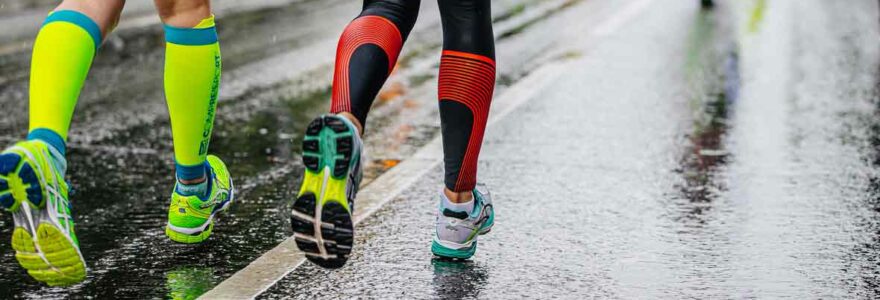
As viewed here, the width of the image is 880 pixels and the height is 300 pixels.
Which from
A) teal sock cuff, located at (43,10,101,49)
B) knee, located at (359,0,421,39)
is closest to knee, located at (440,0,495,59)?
knee, located at (359,0,421,39)

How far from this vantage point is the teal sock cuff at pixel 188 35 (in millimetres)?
4156

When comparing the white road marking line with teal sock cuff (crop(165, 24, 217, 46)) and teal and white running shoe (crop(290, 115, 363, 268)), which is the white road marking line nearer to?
teal sock cuff (crop(165, 24, 217, 46))

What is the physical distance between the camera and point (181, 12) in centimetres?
413

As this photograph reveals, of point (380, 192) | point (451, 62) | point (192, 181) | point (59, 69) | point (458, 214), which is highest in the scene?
point (59, 69)

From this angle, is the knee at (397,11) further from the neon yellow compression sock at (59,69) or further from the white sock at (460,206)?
the neon yellow compression sock at (59,69)

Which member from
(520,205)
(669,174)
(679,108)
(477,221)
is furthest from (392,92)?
(477,221)

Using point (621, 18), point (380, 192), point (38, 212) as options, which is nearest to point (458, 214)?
point (38, 212)

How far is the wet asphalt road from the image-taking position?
4.33 metres

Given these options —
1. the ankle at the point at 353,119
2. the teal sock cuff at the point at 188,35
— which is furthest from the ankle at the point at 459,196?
the teal sock cuff at the point at 188,35

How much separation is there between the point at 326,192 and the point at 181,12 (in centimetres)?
78

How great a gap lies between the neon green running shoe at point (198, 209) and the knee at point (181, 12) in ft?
1.71

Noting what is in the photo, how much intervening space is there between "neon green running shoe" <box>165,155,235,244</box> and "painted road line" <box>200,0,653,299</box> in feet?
0.61

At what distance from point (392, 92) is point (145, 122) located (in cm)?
178

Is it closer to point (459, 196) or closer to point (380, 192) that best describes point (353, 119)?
point (459, 196)
